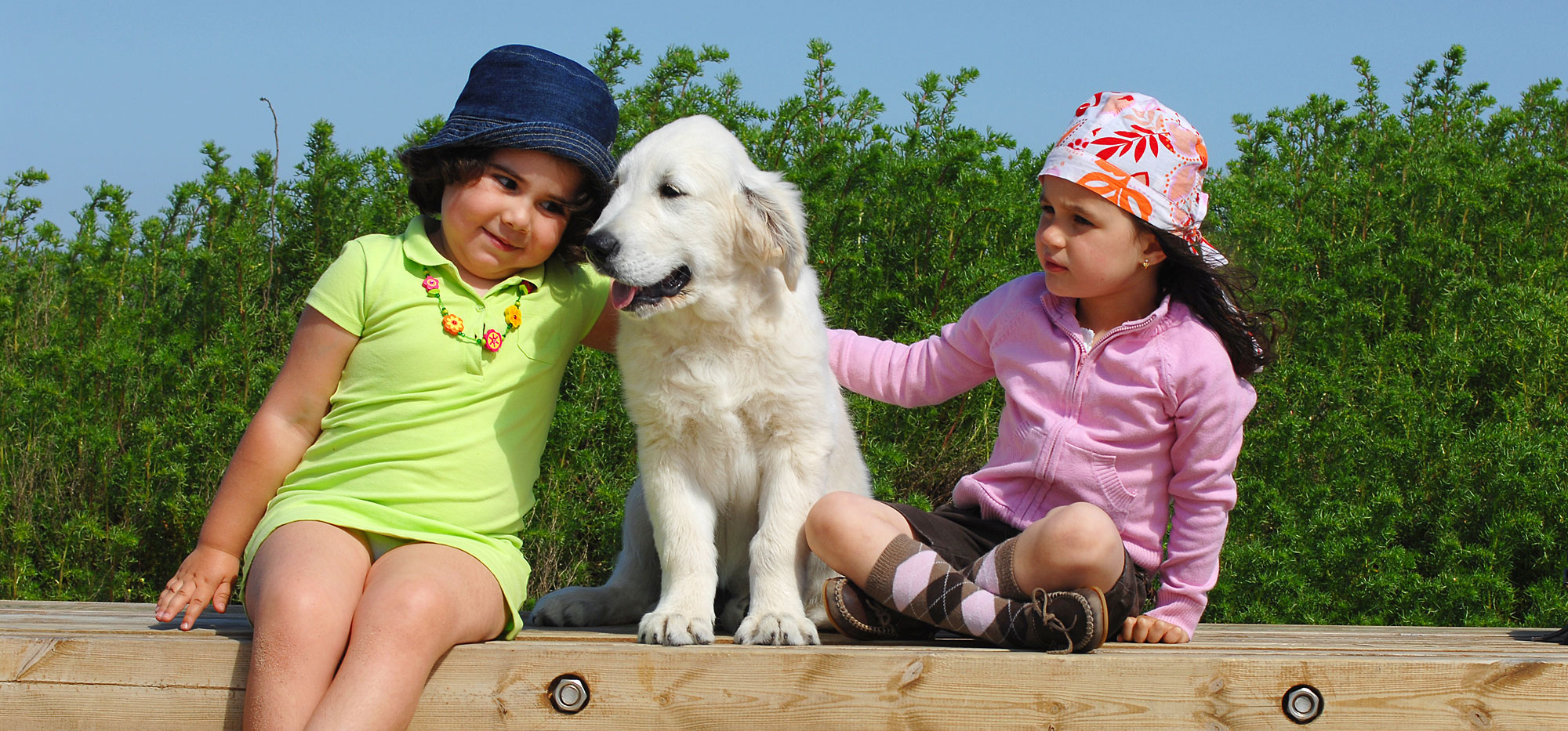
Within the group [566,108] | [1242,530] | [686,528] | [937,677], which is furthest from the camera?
[1242,530]

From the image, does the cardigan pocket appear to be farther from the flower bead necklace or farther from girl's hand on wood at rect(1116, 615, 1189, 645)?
the flower bead necklace

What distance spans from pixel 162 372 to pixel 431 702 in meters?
3.07

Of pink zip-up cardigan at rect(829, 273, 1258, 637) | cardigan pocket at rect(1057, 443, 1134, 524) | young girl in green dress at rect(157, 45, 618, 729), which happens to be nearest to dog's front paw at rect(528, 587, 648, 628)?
young girl in green dress at rect(157, 45, 618, 729)

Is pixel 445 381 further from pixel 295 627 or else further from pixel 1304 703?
pixel 1304 703

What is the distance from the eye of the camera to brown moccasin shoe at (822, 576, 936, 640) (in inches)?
111

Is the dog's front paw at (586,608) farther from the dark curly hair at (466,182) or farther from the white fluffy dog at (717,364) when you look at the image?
the dark curly hair at (466,182)

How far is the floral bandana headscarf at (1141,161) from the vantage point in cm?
296

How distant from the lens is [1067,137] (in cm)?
306

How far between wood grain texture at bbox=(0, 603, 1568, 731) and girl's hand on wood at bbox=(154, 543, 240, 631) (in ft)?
0.33

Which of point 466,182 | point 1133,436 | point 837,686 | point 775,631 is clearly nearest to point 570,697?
point 775,631

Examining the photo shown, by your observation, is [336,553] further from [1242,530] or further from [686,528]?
[1242,530]

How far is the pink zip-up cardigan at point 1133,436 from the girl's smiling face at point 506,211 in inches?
53.6

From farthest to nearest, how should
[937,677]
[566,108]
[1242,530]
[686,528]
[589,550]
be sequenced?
1. [589,550]
2. [1242,530]
3. [566,108]
4. [686,528]
5. [937,677]

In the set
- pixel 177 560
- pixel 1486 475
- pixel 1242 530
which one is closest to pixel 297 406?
pixel 177 560
